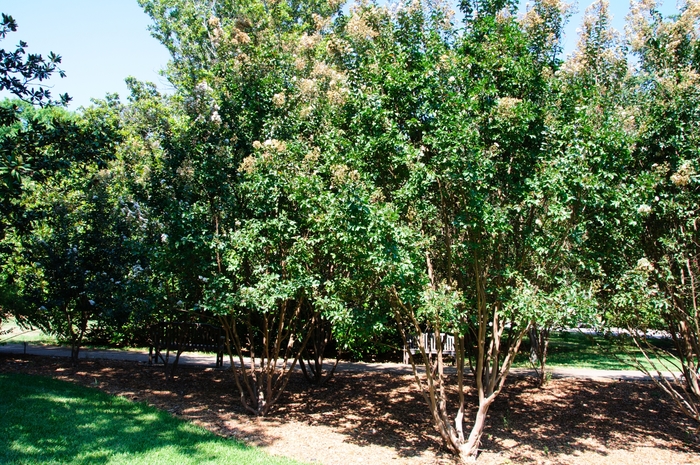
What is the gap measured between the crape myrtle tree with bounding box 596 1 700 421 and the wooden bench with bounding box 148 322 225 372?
7539 mm

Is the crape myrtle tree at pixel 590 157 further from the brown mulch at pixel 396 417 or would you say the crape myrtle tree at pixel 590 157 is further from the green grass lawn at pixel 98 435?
the green grass lawn at pixel 98 435

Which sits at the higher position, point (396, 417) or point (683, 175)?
point (683, 175)

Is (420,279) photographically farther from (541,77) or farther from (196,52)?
(196,52)

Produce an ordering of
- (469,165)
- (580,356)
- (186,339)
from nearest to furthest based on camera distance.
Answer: (469,165) < (186,339) < (580,356)

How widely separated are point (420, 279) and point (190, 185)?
12.2 ft

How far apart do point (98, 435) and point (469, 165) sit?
16.7 feet

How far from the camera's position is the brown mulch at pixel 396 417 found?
6207mm

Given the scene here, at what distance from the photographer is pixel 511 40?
18.8ft

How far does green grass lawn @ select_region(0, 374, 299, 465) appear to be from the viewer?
4945 millimetres

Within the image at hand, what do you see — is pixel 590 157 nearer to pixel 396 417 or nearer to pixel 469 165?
A: pixel 469 165

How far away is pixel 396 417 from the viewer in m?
7.82

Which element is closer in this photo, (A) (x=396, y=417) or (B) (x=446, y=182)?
(B) (x=446, y=182)

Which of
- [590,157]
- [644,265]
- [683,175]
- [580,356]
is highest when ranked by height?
[590,157]

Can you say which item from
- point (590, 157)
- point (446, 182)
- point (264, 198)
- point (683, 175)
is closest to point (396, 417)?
point (264, 198)
